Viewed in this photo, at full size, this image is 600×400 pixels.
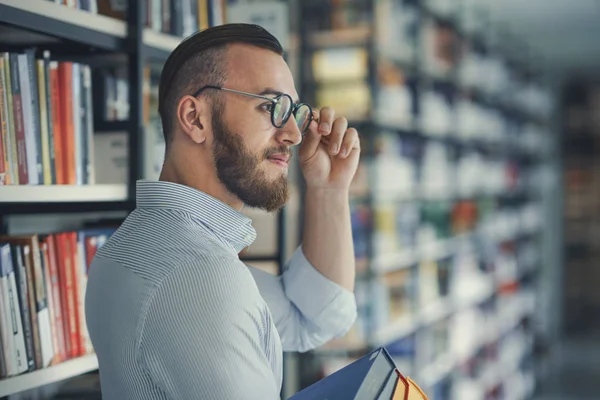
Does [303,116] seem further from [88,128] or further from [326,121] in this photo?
[88,128]

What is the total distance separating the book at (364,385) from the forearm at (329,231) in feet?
1.57

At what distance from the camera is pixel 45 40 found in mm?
1558

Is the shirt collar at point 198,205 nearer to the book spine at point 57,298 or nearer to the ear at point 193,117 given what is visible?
the ear at point 193,117

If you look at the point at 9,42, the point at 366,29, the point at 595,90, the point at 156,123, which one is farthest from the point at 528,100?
the point at 9,42

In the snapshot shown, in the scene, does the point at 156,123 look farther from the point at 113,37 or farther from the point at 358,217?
the point at 358,217

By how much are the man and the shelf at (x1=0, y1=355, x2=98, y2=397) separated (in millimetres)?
336

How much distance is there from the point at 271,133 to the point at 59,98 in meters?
0.58

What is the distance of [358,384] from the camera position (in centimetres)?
101

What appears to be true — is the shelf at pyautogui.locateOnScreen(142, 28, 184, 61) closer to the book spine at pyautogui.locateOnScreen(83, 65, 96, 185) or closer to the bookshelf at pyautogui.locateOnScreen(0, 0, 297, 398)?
the bookshelf at pyautogui.locateOnScreen(0, 0, 297, 398)

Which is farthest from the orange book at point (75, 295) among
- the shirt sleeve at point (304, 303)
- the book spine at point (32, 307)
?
the shirt sleeve at point (304, 303)

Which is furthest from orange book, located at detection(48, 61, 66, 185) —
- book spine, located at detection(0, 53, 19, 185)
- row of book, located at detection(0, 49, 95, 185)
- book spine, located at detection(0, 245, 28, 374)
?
book spine, located at detection(0, 245, 28, 374)

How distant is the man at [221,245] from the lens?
0.97m

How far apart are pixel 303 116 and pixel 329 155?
0.25 m

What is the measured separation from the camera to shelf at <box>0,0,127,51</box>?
136 cm
